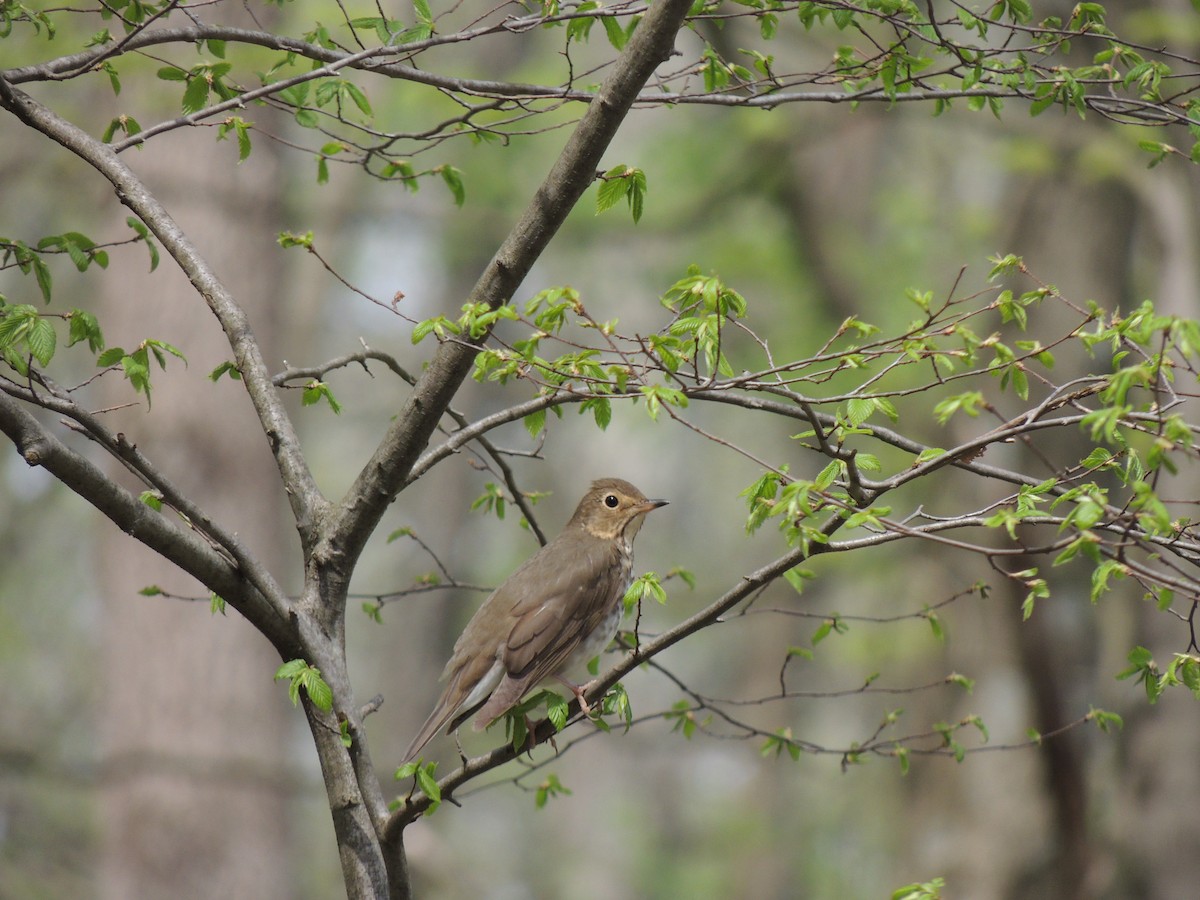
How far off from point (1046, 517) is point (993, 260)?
3.39 feet

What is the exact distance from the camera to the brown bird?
475 centimetres

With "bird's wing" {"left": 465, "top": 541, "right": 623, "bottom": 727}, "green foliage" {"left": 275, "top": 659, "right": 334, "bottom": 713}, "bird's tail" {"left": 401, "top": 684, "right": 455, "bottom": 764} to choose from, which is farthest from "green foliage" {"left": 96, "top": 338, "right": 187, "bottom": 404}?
"bird's wing" {"left": 465, "top": 541, "right": 623, "bottom": 727}

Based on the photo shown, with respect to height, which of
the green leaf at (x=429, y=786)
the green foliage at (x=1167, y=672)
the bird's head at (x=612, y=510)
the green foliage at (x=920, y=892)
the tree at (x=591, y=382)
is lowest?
the green foliage at (x=920, y=892)

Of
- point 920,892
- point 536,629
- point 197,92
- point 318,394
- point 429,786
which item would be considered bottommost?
point 920,892

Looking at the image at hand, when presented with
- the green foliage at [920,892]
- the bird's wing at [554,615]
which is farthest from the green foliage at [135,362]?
the green foliage at [920,892]

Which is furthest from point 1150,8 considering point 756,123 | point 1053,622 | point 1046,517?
point 1046,517

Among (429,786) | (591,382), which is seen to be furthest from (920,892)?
(591,382)

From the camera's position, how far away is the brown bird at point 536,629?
4.75 m

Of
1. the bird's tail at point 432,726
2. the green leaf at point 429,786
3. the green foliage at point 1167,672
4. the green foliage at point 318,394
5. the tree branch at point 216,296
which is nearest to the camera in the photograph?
the green foliage at point 1167,672

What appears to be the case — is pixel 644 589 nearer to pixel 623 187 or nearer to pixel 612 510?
pixel 623 187

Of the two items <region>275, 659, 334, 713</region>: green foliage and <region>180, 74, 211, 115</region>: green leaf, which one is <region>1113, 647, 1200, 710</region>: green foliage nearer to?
<region>275, 659, 334, 713</region>: green foliage

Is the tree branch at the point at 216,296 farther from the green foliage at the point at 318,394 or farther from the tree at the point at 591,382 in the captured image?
the green foliage at the point at 318,394

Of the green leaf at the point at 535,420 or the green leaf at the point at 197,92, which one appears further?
the green leaf at the point at 197,92

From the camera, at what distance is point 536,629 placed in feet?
16.4
